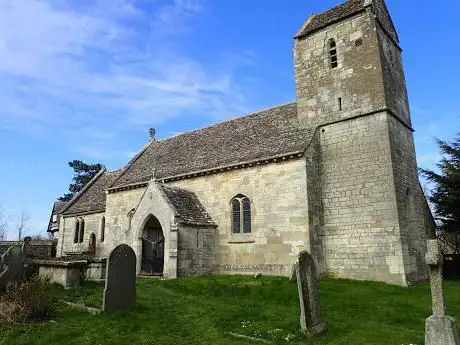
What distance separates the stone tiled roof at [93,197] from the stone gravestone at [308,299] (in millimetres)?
24035

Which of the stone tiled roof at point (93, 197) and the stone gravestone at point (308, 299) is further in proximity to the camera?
the stone tiled roof at point (93, 197)

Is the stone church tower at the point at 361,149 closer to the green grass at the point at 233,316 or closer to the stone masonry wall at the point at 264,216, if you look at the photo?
the stone masonry wall at the point at 264,216

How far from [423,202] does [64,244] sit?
28.3 meters

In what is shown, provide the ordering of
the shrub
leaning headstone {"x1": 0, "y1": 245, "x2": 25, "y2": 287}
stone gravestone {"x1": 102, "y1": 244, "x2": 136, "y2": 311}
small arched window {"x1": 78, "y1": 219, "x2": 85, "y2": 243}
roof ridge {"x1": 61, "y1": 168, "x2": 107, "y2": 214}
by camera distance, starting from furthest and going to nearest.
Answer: roof ridge {"x1": 61, "y1": 168, "x2": 107, "y2": 214}, small arched window {"x1": 78, "y1": 219, "x2": 85, "y2": 243}, leaning headstone {"x1": 0, "y1": 245, "x2": 25, "y2": 287}, stone gravestone {"x1": 102, "y1": 244, "x2": 136, "y2": 311}, the shrub

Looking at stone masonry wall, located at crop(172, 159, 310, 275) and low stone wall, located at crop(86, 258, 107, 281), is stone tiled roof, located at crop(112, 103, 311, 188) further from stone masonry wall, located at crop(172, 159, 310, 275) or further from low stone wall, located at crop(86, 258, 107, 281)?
low stone wall, located at crop(86, 258, 107, 281)

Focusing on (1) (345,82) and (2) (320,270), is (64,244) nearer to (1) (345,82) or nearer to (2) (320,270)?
(2) (320,270)

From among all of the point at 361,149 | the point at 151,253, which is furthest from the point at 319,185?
the point at 151,253

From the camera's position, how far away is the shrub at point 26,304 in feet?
31.7

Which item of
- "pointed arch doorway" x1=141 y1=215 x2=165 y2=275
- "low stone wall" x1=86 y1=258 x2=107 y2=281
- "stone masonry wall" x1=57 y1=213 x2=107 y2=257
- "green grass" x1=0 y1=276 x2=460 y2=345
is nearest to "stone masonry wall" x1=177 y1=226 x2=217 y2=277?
"pointed arch doorway" x1=141 y1=215 x2=165 y2=275

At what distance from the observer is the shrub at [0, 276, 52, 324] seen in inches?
380

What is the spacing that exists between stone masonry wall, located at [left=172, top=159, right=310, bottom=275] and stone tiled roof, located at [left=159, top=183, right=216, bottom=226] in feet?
1.82

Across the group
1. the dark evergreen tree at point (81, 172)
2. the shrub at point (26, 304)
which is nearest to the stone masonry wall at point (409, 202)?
the shrub at point (26, 304)

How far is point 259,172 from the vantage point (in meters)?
21.4

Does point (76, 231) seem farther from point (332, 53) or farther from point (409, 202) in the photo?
point (409, 202)
